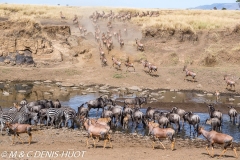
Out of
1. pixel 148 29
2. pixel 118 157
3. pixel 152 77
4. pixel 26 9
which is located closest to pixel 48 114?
pixel 118 157

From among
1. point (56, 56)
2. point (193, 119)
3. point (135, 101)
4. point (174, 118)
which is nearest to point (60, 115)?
point (174, 118)

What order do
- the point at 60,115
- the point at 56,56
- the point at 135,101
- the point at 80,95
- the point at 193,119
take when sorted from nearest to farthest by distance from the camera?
the point at 193,119 → the point at 60,115 → the point at 135,101 → the point at 80,95 → the point at 56,56

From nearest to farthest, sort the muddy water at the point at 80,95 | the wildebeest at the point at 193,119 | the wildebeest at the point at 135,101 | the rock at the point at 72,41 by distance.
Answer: the wildebeest at the point at 193,119
the wildebeest at the point at 135,101
the muddy water at the point at 80,95
the rock at the point at 72,41

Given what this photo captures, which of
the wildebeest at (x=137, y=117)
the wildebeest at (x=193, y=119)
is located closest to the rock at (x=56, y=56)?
the wildebeest at (x=137, y=117)

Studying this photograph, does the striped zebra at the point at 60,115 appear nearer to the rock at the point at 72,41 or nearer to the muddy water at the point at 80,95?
the muddy water at the point at 80,95

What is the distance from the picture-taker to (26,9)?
59.5m

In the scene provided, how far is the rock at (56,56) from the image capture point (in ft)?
116

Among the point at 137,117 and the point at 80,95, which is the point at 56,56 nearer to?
the point at 80,95

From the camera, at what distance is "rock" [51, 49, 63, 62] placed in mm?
35344

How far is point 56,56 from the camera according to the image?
1403 inches

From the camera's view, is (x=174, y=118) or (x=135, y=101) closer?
(x=174, y=118)

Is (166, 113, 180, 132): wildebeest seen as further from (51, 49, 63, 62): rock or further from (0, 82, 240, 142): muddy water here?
(51, 49, 63, 62): rock

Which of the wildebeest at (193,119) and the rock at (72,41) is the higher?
the rock at (72,41)

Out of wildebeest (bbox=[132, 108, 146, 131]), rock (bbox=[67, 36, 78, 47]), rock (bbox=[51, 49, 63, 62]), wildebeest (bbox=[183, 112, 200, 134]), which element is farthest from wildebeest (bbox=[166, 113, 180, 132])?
rock (bbox=[67, 36, 78, 47])
